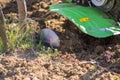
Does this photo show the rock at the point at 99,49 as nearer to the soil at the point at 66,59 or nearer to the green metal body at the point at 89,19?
the soil at the point at 66,59

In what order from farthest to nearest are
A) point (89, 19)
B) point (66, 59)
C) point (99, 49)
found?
point (89, 19) < point (99, 49) < point (66, 59)

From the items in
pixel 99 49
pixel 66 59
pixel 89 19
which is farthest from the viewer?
pixel 89 19

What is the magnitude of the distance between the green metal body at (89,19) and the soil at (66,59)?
0.10 m

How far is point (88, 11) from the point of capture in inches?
141

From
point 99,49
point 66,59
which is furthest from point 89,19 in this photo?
point 66,59

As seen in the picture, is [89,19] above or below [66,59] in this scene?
above

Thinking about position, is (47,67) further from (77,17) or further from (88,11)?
(88,11)

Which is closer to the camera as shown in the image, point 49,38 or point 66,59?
point 66,59

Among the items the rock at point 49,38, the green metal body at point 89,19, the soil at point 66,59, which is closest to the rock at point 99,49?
the soil at point 66,59

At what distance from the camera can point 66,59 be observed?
9.68 ft

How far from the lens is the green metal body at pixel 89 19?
3283 millimetres

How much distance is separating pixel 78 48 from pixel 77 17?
34cm

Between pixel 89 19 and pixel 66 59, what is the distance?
0.65 meters

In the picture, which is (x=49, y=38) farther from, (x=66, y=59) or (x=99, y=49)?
(x=99, y=49)
